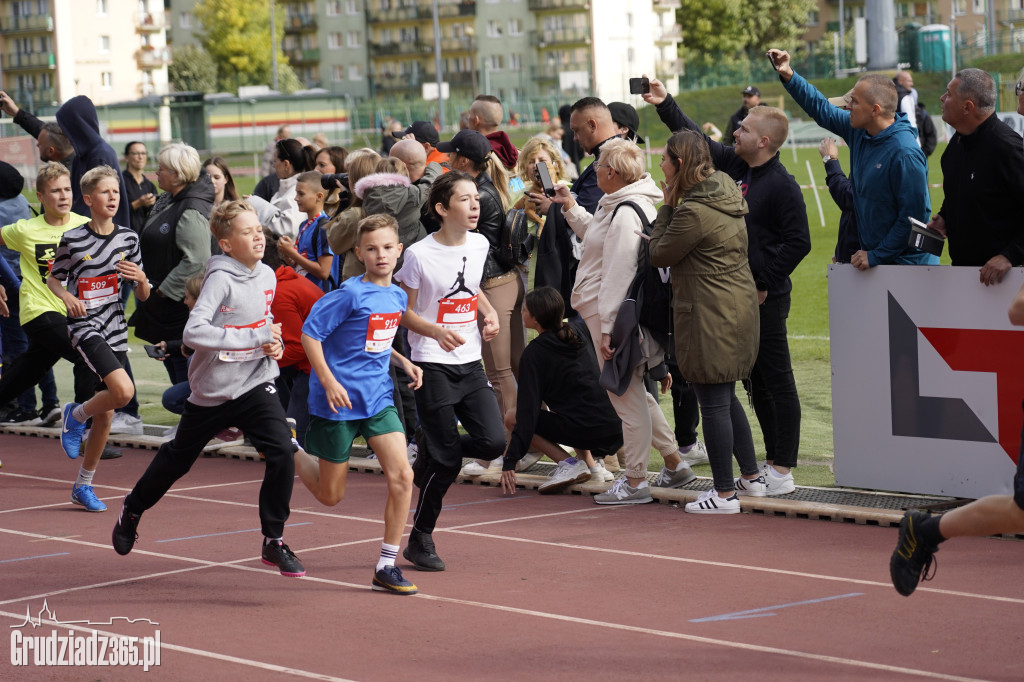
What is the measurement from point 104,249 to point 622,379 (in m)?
3.34

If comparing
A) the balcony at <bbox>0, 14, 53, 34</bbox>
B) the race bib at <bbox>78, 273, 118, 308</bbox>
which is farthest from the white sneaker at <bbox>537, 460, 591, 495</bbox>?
the balcony at <bbox>0, 14, 53, 34</bbox>

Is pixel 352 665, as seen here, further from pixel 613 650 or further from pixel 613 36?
pixel 613 36

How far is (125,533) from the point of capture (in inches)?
276

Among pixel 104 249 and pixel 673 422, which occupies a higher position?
pixel 104 249

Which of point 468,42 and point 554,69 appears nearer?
point 554,69

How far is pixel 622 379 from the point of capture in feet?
27.1

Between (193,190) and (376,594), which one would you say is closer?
(376,594)

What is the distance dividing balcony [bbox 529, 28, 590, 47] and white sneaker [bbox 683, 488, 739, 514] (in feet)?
312

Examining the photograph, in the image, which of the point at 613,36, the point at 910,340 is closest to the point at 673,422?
the point at 910,340

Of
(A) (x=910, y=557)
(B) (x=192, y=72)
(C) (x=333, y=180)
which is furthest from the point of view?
(B) (x=192, y=72)

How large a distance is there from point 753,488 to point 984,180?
2.17m

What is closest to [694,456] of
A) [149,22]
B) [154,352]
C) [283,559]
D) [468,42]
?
[283,559]

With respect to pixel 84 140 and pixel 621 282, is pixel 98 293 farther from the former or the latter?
pixel 621 282

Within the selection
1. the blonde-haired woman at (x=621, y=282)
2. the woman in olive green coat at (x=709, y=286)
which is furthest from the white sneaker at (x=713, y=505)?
the blonde-haired woman at (x=621, y=282)
